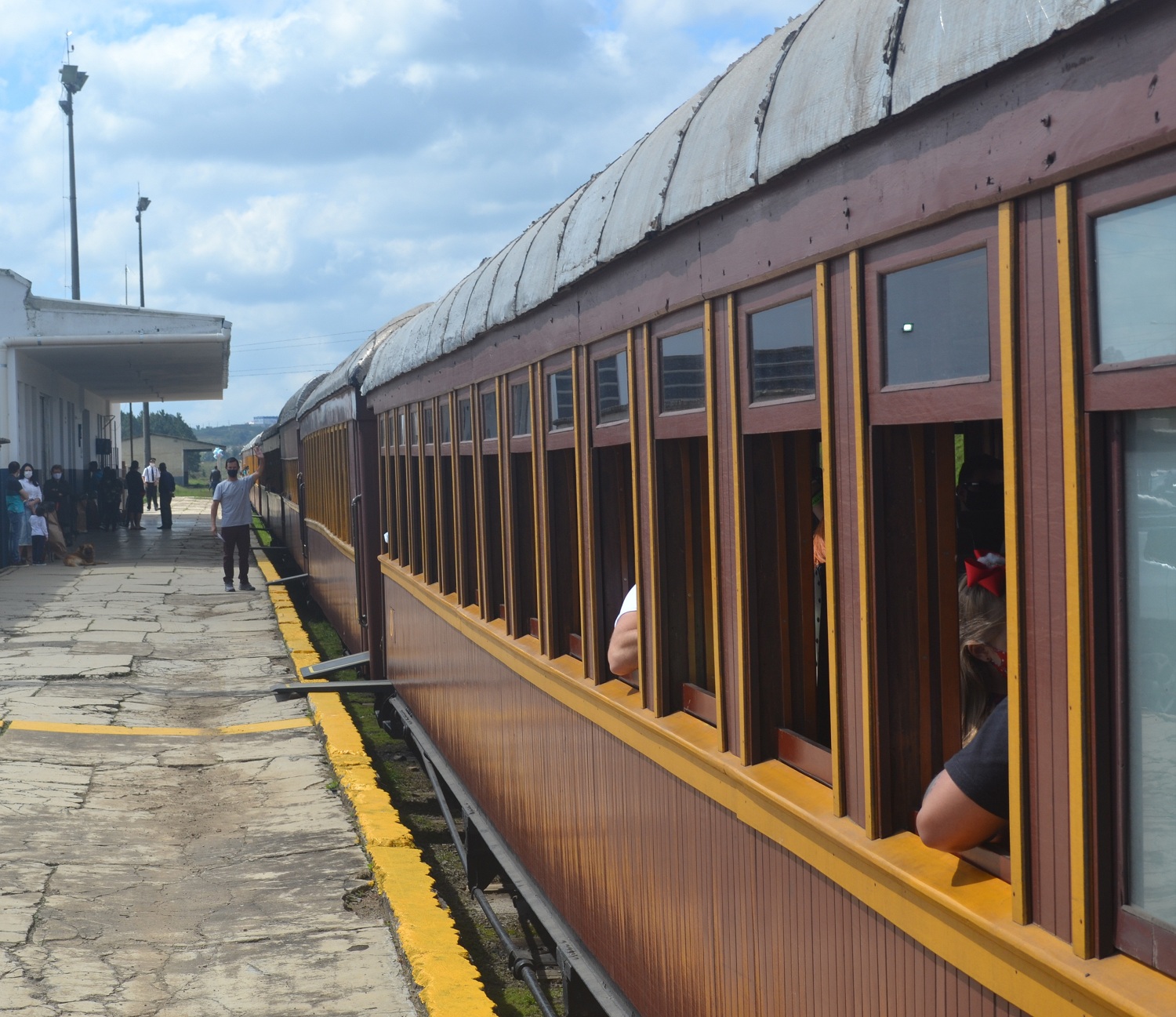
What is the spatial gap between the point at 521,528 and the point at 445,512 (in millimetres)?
1721

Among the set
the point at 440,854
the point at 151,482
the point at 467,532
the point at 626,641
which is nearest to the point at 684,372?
the point at 626,641

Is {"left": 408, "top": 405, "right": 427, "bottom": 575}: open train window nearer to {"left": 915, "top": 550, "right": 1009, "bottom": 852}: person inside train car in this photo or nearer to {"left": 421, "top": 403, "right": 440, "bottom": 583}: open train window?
{"left": 421, "top": 403, "right": 440, "bottom": 583}: open train window

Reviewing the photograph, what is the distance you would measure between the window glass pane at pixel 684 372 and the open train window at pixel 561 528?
1035mm

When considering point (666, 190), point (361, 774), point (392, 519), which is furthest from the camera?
point (392, 519)

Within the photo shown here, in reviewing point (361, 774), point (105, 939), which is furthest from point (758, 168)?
point (361, 774)

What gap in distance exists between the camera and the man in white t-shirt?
3.74 m

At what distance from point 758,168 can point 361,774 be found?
622 centimetres

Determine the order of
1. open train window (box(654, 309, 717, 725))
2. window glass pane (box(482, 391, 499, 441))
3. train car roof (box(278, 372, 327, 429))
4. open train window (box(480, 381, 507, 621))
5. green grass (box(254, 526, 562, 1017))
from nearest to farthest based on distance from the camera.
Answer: open train window (box(654, 309, 717, 725))
window glass pane (box(482, 391, 499, 441))
open train window (box(480, 381, 507, 621))
green grass (box(254, 526, 562, 1017))
train car roof (box(278, 372, 327, 429))

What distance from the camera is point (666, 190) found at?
10.4ft

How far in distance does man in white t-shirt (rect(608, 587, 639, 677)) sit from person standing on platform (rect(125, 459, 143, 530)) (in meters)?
29.6

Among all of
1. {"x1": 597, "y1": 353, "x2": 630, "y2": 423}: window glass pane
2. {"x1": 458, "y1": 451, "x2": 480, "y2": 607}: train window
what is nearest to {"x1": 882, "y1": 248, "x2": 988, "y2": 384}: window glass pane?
{"x1": 597, "y1": 353, "x2": 630, "y2": 423}: window glass pane

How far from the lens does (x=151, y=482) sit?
4184 centimetres

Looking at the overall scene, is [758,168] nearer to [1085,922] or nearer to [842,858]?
[842,858]

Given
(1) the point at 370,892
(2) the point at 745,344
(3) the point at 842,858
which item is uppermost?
(2) the point at 745,344
